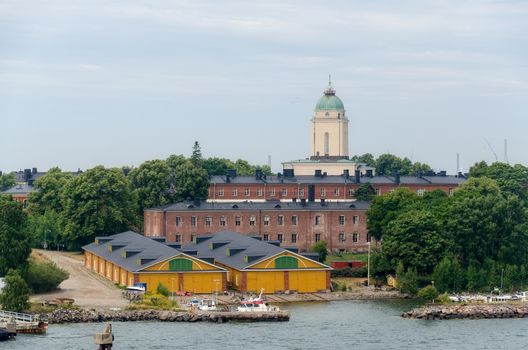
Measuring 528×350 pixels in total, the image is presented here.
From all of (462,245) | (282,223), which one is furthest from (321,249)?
(462,245)

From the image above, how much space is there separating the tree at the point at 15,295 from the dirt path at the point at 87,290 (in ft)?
13.9

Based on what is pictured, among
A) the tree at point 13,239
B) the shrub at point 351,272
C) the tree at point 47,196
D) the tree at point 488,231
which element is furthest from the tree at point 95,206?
the tree at point 488,231

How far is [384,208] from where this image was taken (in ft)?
313

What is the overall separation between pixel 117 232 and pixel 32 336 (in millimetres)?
40603

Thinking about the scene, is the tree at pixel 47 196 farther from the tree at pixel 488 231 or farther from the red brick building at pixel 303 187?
the tree at pixel 488 231

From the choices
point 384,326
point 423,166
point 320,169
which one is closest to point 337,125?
point 320,169

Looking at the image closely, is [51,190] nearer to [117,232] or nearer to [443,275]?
[117,232]

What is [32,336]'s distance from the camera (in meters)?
62.9

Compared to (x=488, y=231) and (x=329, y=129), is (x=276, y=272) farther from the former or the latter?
(x=329, y=129)

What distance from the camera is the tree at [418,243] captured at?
8225cm

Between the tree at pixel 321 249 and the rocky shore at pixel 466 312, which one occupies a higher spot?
the tree at pixel 321 249

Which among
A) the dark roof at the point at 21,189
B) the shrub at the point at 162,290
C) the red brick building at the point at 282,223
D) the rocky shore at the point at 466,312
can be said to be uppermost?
the dark roof at the point at 21,189

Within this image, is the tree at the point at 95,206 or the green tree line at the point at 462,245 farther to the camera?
the tree at the point at 95,206

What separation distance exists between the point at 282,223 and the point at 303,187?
2122cm
